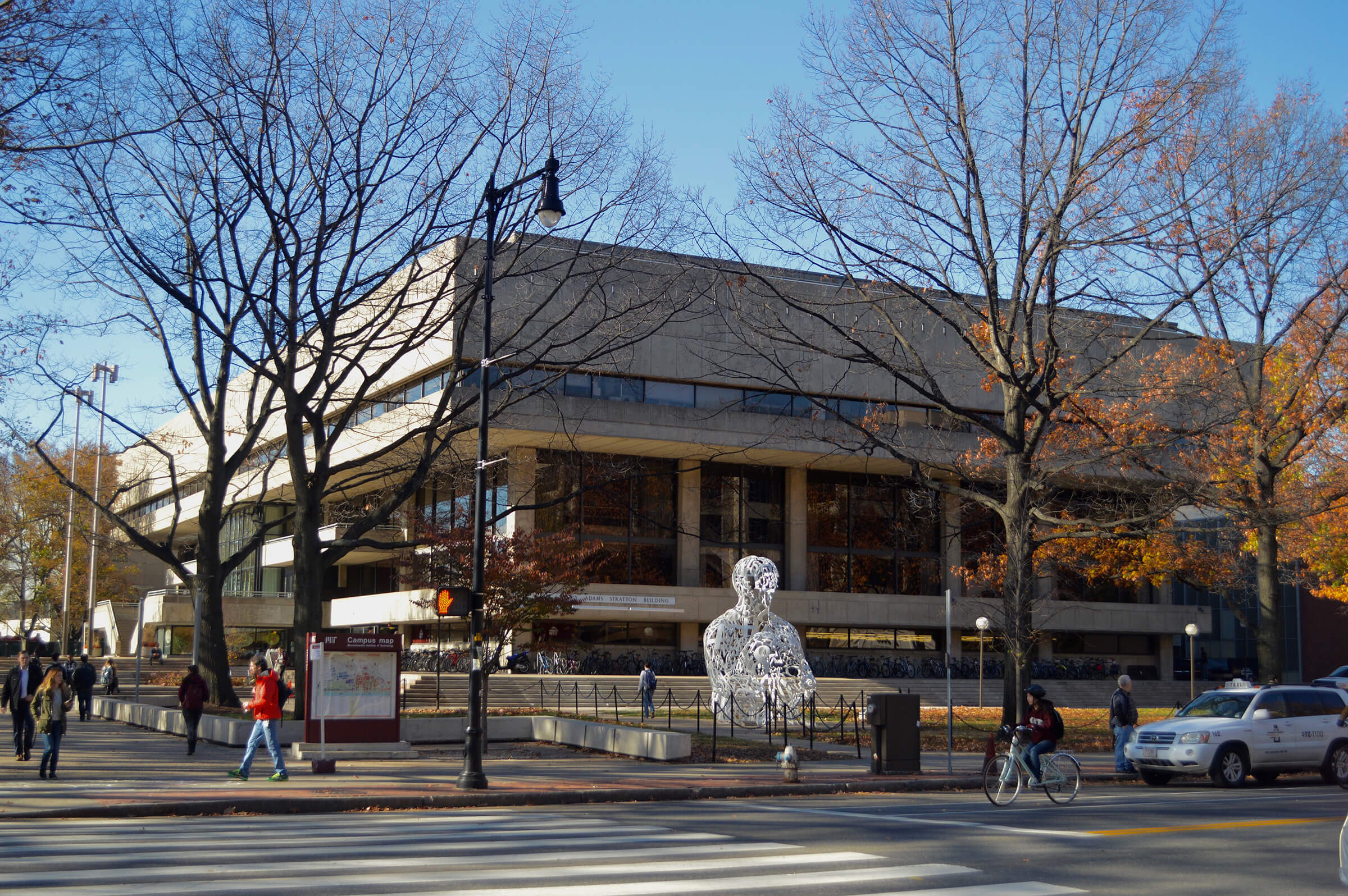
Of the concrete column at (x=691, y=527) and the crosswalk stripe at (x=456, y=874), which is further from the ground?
the concrete column at (x=691, y=527)

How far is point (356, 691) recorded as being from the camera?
73.4 ft

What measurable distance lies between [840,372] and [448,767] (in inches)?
1316

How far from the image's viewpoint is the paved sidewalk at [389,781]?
1530 centimetres

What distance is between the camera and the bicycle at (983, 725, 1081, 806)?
15891mm

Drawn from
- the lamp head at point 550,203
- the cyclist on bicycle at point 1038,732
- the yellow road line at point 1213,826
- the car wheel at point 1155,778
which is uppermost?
the lamp head at point 550,203

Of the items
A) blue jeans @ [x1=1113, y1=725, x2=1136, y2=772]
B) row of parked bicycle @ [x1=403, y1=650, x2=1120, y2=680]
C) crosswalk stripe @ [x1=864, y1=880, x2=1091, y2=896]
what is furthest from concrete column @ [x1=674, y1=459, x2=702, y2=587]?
crosswalk stripe @ [x1=864, y1=880, x2=1091, y2=896]

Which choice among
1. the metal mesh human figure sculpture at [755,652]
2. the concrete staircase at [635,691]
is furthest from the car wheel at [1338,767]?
the concrete staircase at [635,691]

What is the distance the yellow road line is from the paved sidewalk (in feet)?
20.7

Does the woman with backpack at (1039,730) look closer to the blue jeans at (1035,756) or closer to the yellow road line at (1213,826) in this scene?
the blue jeans at (1035,756)

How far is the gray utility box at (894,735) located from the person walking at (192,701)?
42.5ft

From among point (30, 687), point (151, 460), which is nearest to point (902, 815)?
point (30, 687)

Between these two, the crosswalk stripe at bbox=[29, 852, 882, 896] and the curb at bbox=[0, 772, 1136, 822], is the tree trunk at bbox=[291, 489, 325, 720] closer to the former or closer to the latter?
the curb at bbox=[0, 772, 1136, 822]

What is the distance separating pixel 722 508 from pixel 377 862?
144 feet

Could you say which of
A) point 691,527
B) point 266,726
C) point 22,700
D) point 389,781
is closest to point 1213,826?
Result: point 389,781
